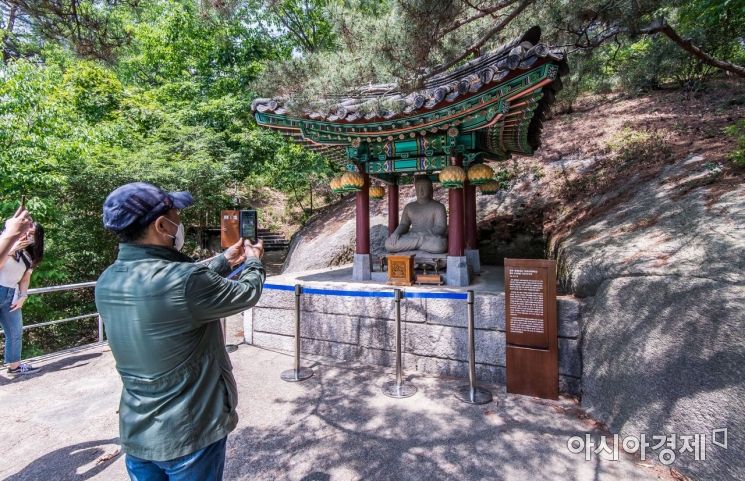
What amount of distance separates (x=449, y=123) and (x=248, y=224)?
11.0ft

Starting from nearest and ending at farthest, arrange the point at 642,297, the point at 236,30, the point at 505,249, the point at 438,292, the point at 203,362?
the point at 203,362 < the point at 642,297 < the point at 438,292 < the point at 505,249 < the point at 236,30

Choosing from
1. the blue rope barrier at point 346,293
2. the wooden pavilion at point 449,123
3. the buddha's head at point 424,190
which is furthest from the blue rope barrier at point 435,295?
Answer: the buddha's head at point 424,190

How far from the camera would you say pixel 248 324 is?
18.6 feet

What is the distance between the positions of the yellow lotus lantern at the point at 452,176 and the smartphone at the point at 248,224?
10.7 ft

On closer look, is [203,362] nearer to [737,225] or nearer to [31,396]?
[31,396]

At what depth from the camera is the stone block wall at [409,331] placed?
3.78 m

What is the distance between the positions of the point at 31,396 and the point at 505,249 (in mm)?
7859

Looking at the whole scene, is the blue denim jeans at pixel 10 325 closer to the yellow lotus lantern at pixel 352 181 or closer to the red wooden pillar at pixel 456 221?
the yellow lotus lantern at pixel 352 181

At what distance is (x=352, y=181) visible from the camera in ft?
18.6

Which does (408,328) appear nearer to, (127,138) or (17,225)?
(17,225)

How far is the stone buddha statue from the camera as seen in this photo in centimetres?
579

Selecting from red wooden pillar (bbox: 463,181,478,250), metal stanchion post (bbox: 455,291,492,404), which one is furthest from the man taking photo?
red wooden pillar (bbox: 463,181,478,250)

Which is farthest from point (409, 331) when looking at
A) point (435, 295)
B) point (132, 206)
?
point (132, 206)

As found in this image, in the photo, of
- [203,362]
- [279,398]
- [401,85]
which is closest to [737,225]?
[401,85]
